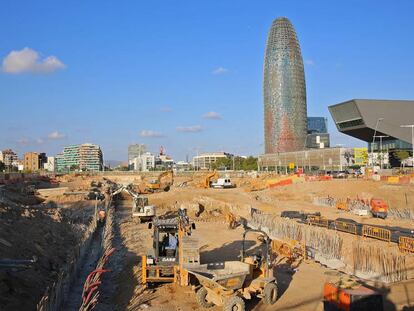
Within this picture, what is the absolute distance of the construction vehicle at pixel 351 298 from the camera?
13234mm

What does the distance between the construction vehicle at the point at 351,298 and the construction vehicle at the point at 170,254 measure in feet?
17.2

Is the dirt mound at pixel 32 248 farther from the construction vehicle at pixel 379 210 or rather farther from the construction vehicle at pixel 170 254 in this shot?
the construction vehicle at pixel 379 210

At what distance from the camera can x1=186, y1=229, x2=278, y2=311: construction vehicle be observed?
15.0m

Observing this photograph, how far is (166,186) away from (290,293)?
60.1 m

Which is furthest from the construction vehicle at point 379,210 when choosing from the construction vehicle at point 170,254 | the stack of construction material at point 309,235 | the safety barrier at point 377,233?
the construction vehicle at point 170,254

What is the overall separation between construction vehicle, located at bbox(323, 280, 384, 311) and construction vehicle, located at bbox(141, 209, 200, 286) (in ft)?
17.2

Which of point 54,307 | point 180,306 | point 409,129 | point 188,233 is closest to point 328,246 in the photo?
point 188,233

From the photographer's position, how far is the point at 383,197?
54.8m

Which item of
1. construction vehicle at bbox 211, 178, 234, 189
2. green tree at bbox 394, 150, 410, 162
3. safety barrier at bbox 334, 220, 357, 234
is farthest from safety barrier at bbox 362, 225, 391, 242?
green tree at bbox 394, 150, 410, 162

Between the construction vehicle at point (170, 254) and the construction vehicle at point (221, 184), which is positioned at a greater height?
the construction vehicle at point (221, 184)

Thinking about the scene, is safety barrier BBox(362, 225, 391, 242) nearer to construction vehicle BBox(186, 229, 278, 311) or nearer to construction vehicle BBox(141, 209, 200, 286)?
construction vehicle BBox(186, 229, 278, 311)

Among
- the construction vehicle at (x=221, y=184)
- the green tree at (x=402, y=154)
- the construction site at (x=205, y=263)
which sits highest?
the green tree at (x=402, y=154)

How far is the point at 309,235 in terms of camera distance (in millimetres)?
25609

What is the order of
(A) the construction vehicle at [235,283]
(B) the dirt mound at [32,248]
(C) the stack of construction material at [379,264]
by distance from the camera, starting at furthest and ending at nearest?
(C) the stack of construction material at [379,264] → (B) the dirt mound at [32,248] → (A) the construction vehicle at [235,283]
